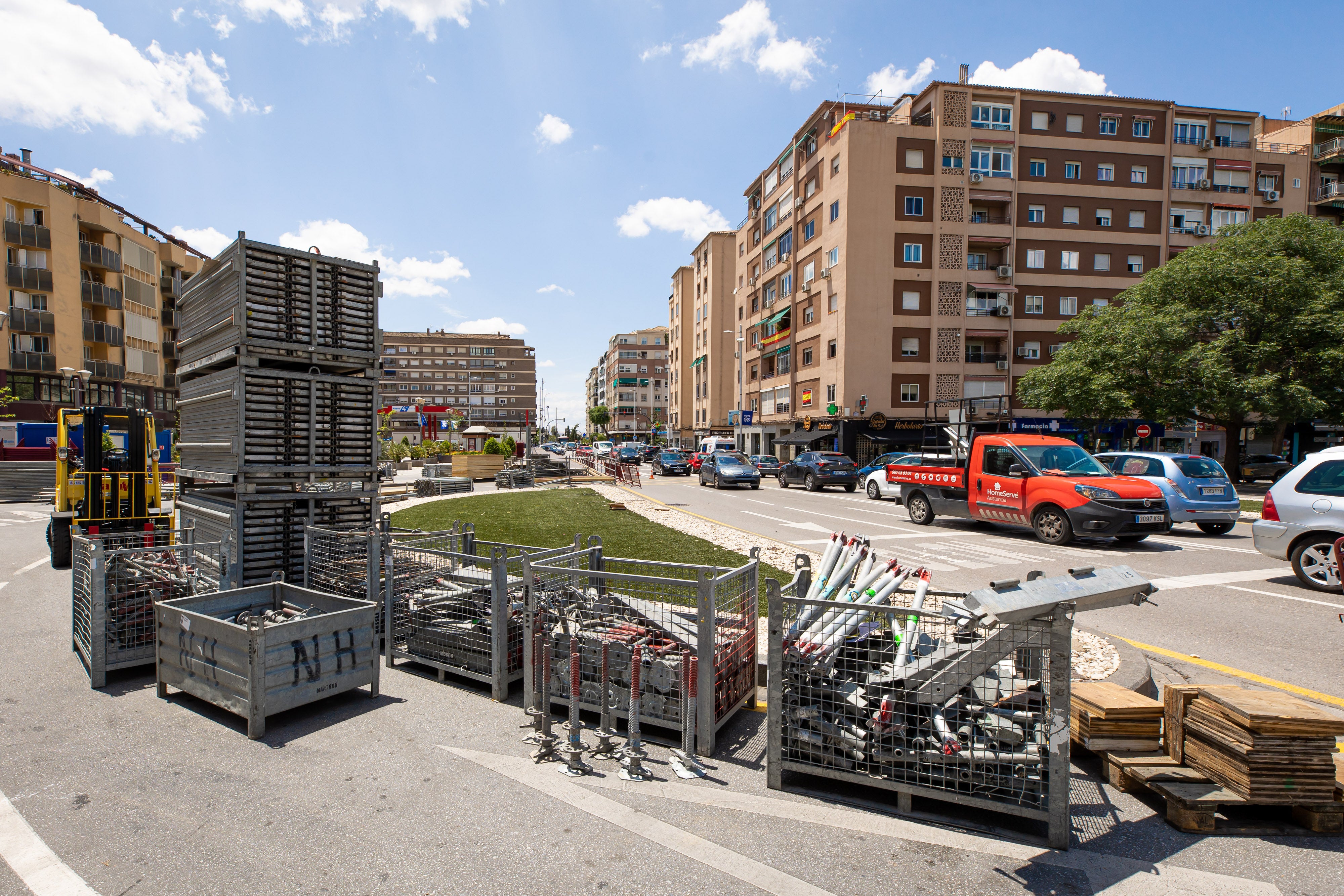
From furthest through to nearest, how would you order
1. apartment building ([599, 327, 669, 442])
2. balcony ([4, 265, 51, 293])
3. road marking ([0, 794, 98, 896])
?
1. apartment building ([599, 327, 669, 442])
2. balcony ([4, 265, 51, 293])
3. road marking ([0, 794, 98, 896])

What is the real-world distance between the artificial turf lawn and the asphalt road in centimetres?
377

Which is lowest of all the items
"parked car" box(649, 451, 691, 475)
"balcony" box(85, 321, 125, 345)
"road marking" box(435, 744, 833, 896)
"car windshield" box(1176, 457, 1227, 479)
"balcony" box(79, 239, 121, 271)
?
"parked car" box(649, 451, 691, 475)

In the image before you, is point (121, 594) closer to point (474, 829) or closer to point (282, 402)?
point (282, 402)

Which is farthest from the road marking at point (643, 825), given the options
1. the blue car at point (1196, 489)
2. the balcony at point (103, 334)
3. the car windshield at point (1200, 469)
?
the balcony at point (103, 334)

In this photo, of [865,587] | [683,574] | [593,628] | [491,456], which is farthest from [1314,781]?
[491,456]

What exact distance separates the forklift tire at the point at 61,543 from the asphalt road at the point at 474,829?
7.74 metres

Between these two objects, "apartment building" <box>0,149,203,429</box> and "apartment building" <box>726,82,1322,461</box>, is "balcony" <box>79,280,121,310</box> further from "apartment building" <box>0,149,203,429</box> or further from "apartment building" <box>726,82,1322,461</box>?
"apartment building" <box>726,82,1322,461</box>

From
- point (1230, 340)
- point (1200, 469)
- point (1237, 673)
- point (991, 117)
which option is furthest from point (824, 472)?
point (991, 117)

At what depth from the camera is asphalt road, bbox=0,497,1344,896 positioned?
271cm

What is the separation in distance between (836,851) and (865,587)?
5.57 feet

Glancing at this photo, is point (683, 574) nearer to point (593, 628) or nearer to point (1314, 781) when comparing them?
point (593, 628)

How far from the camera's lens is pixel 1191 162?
133 feet

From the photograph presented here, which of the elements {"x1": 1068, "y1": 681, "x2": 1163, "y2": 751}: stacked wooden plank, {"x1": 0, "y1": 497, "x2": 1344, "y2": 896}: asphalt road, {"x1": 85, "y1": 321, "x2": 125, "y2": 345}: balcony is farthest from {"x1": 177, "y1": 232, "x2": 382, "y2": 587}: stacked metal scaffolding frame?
{"x1": 85, "y1": 321, "x2": 125, "y2": 345}: balcony

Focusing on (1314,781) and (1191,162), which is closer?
(1314,781)
